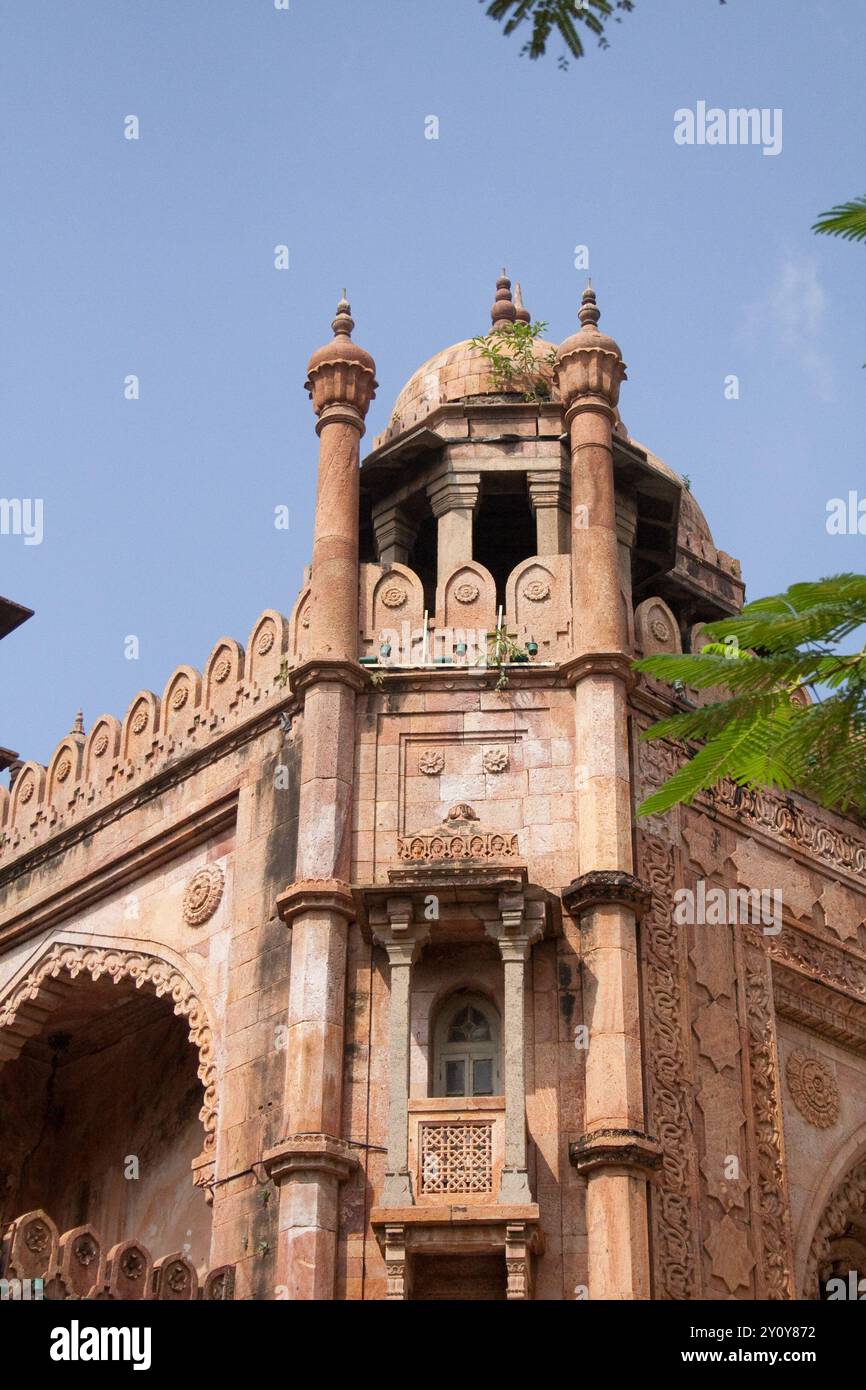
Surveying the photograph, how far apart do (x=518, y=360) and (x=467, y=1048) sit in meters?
7.39

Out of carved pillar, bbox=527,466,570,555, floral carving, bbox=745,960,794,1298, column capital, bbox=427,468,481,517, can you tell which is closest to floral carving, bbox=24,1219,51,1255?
floral carving, bbox=745,960,794,1298

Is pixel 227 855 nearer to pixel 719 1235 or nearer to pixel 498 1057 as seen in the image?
pixel 498 1057

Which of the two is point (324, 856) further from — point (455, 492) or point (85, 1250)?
point (455, 492)

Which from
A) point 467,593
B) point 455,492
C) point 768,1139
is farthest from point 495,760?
point 768,1139

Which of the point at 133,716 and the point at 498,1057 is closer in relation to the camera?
the point at 498,1057

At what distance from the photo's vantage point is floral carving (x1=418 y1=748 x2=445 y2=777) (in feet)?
59.4

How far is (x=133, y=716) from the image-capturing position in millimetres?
21062

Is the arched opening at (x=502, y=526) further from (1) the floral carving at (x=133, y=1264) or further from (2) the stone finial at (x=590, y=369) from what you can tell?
(1) the floral carving at (x=133, y=1264)

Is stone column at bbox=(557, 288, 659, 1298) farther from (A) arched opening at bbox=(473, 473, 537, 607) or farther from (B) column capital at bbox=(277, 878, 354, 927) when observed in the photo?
(B) column capital at bbox=(277, 878, 354, 927)

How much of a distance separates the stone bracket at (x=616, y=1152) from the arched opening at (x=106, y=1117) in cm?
488

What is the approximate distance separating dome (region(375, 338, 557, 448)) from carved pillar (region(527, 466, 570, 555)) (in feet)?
3.24

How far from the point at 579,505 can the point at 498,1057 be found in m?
4.94
